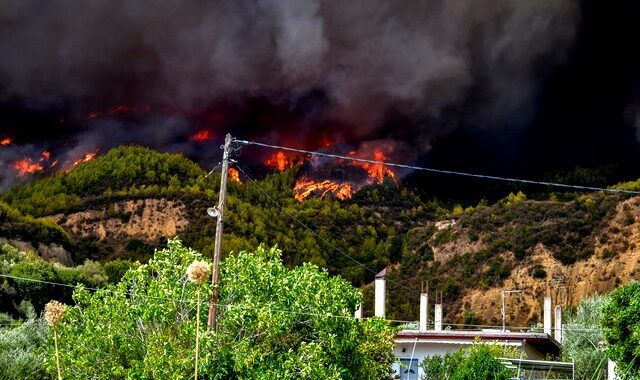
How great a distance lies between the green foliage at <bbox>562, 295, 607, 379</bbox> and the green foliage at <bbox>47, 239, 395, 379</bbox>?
1067 centimetres

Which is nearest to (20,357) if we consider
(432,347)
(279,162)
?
(432,347)

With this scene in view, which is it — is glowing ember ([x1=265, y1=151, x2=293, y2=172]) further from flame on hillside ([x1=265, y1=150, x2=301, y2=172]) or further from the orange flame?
the orange flame

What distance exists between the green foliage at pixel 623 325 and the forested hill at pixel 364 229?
161ft

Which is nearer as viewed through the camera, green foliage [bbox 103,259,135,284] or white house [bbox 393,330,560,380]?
white house [bbox 393,330,560,380]

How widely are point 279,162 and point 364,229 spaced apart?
26.8 metres

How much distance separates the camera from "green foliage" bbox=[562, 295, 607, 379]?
29938mm

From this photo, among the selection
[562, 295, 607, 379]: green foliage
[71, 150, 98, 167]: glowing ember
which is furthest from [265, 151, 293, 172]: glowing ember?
[562, 295, 607, 379]: green foliage

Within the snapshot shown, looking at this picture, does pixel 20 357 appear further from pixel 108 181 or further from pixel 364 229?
pixel 108 181

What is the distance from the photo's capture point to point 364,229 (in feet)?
323

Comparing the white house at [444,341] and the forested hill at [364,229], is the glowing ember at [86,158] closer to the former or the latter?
the forested hill at [364,229]

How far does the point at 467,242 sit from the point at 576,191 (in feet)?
85.6

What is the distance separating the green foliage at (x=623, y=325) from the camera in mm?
20000

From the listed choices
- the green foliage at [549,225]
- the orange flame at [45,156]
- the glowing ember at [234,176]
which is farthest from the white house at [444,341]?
the orange flame at [45,156]

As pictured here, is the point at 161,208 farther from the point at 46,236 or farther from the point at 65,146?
the point at 65,146
